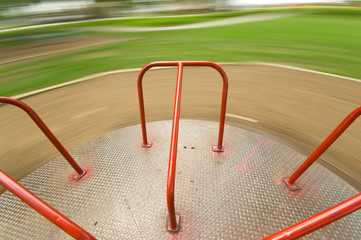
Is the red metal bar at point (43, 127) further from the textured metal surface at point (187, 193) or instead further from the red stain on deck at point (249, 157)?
the red stain on deck at point (249, 157)

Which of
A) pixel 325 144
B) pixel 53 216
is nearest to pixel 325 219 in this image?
pixel 325 144

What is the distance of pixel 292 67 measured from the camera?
12.5 feet

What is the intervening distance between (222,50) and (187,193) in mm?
4637

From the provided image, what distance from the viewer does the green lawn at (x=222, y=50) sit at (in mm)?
3908

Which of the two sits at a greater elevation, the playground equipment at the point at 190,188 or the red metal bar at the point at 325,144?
the red metal bar at the point at 325,144

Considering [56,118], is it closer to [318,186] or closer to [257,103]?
[257,103]

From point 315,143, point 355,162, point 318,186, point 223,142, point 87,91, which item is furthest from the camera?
point 87,91

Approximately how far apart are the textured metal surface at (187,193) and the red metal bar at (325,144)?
0.09 m

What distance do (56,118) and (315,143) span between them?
3.08 metres

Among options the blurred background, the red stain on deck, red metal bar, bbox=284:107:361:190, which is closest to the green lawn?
the blurred background

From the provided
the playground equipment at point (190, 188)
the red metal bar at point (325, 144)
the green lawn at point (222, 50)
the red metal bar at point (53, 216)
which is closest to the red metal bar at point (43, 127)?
the playground equipment at point (190, 188)

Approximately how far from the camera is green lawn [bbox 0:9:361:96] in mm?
3908

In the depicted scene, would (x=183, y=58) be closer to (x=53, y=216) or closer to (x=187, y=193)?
(x=187, y=193)

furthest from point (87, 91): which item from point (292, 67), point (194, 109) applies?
point (292, 67)
